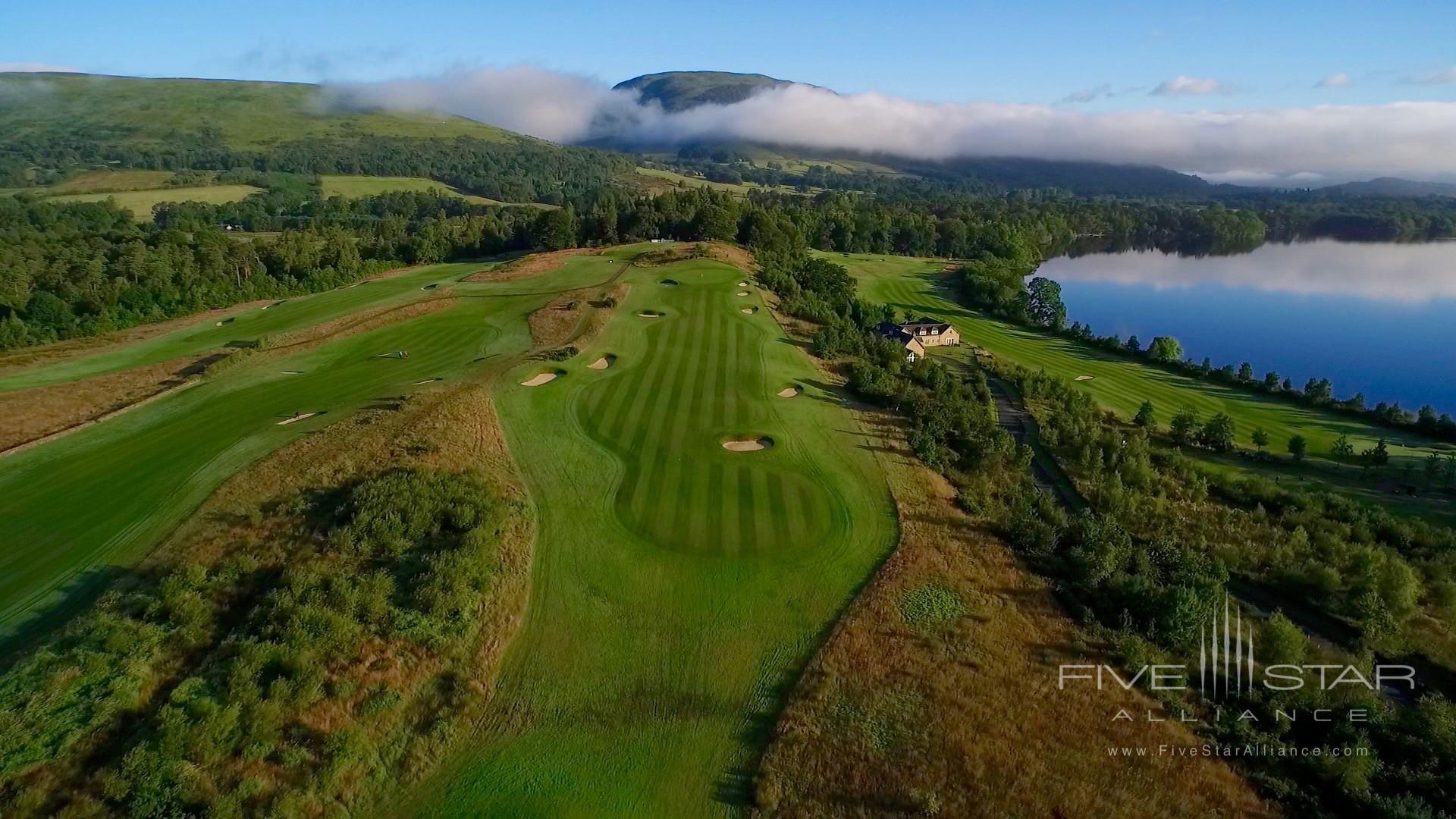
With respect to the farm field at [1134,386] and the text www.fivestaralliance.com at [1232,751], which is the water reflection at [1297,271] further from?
the text www.fivestaralliance.com at [1232,751]

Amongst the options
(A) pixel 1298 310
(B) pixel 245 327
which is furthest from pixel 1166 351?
(B) pixel 245 327

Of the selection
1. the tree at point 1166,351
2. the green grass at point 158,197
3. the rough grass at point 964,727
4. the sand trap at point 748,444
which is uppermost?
the green grass at point 158,197

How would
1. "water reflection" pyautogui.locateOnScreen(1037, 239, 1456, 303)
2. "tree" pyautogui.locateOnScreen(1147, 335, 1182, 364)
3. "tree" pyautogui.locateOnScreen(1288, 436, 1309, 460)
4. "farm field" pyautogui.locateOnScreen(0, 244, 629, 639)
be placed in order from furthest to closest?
1. "water reflection" pyautogui.locateOnScreen(1037, 239, 1456, 303)
2. "tree" pyautogui.locateOnScreen(1147, 335, 1182, 364)
3. "tree" pyautogui.locateOnScreen(1288, 436, 1309, 460)
4. "farm field" pyautogui.locateOnScreen(0, 244, 629, 639)

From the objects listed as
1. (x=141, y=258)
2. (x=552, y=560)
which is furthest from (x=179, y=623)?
(x=141, y=258)

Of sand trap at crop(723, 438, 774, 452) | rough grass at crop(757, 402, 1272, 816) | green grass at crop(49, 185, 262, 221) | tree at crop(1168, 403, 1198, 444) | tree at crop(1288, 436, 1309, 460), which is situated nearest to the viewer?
rough grass at crop(757, 402, 1272, 816)

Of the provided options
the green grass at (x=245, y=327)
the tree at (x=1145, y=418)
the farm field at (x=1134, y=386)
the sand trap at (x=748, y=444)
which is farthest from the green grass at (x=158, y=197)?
the tree at (x=1145, y=418)

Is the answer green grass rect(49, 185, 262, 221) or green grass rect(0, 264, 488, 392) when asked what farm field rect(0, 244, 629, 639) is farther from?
green grass rect(49, 185, 262, 221)

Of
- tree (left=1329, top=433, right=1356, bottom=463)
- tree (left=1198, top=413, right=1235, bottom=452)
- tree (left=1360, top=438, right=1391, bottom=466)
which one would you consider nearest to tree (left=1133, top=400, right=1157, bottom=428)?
tree (left=1198, top=413, right=1235, bottom=452)
